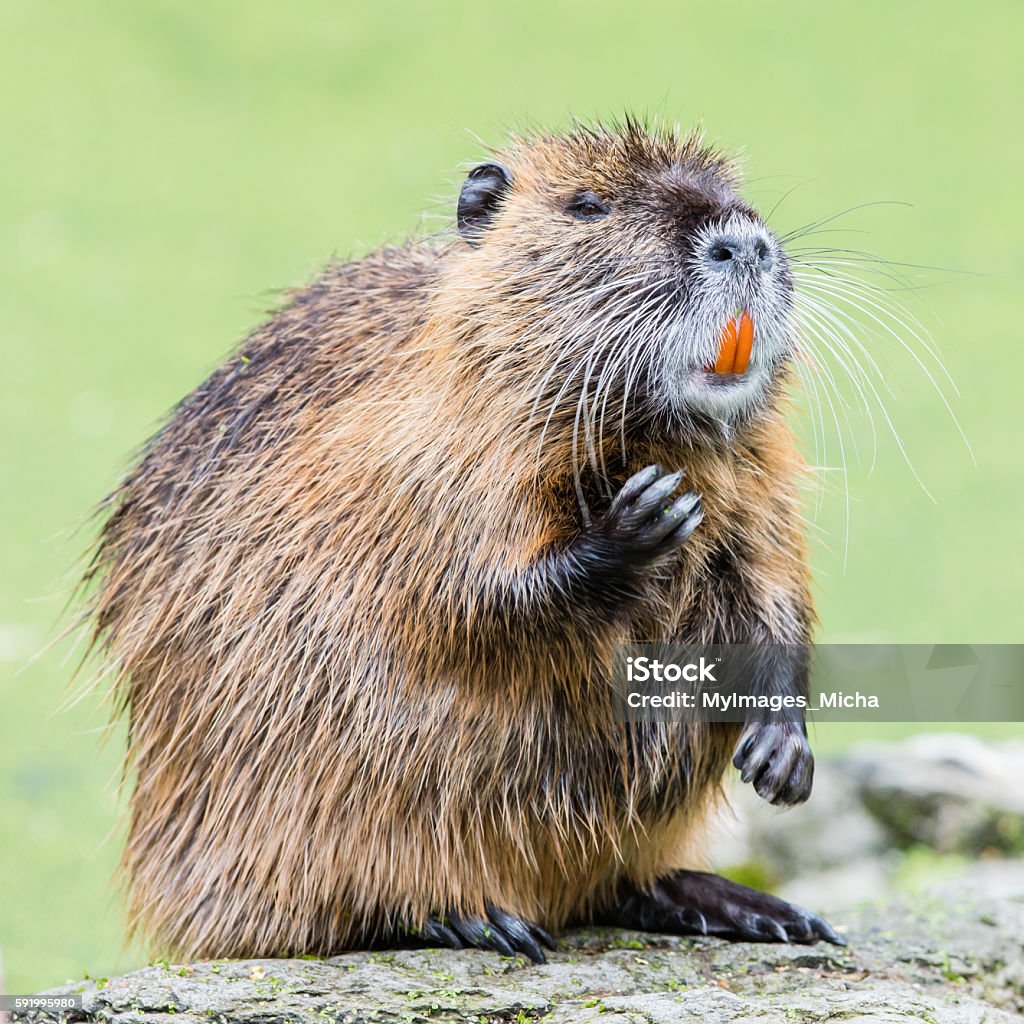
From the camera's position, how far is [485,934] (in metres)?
3.82

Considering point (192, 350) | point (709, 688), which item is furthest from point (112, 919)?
point (192, 350)

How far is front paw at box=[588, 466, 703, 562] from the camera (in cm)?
344

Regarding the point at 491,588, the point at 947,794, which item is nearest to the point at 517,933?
the point at 491,588

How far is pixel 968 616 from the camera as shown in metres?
8.78

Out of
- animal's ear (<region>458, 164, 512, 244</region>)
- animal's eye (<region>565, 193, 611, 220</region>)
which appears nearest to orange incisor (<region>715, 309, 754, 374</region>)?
animal's eye (<region>565, 193, 611, 220</region>)

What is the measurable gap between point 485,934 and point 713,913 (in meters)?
0.77

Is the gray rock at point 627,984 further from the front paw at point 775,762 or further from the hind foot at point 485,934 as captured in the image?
the front paw at point 775,762

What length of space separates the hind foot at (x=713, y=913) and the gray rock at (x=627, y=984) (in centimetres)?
7

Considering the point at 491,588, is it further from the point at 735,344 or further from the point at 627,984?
the point at 627,984

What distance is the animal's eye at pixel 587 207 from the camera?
3773mm

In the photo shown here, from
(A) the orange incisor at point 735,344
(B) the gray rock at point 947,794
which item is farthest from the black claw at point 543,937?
(B) the gray rock at point 947,794

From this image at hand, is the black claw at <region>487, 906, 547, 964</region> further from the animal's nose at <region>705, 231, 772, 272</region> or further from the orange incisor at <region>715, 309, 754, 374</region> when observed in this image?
the animal's nose at <region>705, 231, 772, 272</region>

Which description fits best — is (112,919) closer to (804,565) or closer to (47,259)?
(804,565)

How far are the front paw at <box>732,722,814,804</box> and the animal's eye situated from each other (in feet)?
4.47
